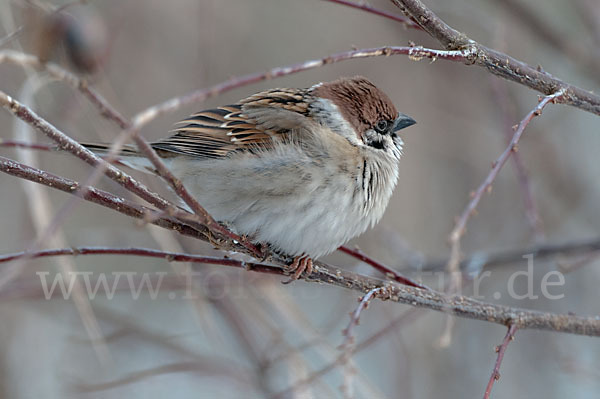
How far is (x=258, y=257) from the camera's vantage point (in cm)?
275

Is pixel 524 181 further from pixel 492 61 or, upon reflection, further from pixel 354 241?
pixel 354 241

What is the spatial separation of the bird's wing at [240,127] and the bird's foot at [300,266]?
0.60 m

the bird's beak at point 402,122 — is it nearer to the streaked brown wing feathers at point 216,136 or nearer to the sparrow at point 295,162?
the sparrow at point 295,162

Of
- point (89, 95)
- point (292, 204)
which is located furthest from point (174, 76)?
point (89, 95)

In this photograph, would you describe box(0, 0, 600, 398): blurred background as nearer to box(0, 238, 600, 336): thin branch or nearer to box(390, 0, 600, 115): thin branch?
box(0, 238, 600, 336): thin branch

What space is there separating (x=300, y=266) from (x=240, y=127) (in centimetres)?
85

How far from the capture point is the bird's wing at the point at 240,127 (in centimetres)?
329

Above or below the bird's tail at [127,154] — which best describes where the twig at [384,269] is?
below

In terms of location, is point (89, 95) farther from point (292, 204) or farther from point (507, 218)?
point (507, 218)

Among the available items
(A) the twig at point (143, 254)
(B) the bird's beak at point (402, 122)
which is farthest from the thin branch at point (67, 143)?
(B) the bird's beak at point (402, 122)

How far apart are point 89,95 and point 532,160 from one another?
500 centimetres

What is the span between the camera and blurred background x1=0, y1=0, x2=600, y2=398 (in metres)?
4.36

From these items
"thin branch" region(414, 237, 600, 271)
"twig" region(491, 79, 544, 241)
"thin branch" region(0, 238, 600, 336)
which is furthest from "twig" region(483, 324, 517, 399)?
"thin branch" region(414, 237, 600, 271)

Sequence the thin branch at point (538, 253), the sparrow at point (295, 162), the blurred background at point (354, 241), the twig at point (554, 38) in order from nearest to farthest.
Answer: the sparrow at point (295, 162) < the thin branch at point (538, 253) < the twig at point (554, 38) < the blurred background at point (354, 241)
